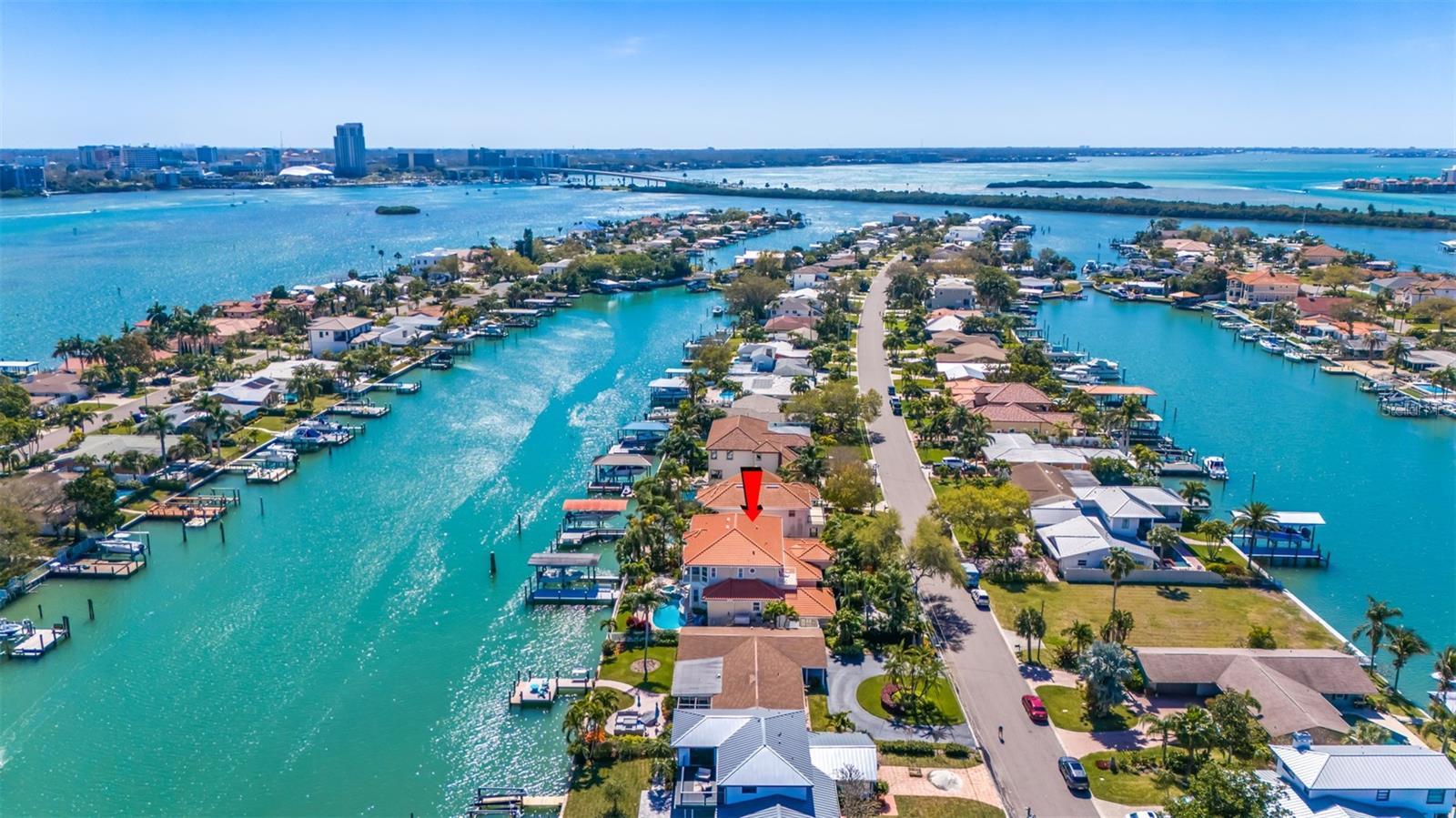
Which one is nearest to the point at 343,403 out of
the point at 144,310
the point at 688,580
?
the point at 688,580

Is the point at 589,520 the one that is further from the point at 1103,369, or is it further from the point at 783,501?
the point at 1103,369

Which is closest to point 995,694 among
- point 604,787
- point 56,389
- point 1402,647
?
point 604,787

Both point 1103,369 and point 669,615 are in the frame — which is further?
point 1103,369

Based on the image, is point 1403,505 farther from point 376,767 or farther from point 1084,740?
point 376,767


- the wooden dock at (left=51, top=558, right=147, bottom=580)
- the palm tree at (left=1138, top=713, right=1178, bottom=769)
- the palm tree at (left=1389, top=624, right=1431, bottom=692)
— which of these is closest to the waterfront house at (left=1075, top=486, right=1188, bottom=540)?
the palm tree at (left=1389, top=624, right=1431, bottom=692)

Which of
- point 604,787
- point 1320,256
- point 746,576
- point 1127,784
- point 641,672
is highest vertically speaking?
point 1320,256

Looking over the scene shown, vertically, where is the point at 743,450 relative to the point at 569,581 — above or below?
above

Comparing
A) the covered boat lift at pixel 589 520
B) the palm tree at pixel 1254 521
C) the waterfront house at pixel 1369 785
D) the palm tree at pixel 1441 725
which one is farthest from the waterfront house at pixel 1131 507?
the covered boat lift at pixel 589 520
